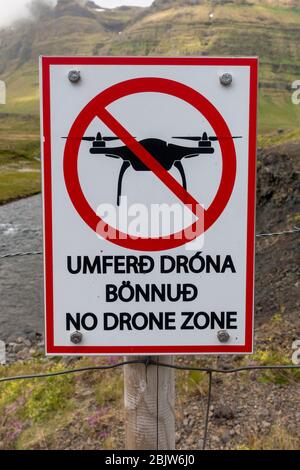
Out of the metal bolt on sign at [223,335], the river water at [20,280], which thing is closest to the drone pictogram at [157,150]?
the metal bolt on sign at [223,335]

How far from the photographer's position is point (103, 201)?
6.17 feet

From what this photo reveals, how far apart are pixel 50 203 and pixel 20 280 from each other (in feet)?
47.2

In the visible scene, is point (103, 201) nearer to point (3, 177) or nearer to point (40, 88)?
point (40, 88)

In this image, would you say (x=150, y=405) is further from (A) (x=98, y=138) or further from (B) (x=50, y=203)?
(A) (x=98, y=138)

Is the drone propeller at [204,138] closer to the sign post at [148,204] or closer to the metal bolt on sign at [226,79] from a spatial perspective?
the sign post at [148,204]

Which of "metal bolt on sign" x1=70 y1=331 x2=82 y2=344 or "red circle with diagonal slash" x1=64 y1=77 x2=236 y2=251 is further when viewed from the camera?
"metal bolt on sign" x1=70 y1=331 x2=82 y2=344

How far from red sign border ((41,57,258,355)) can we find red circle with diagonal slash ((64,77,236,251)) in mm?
77

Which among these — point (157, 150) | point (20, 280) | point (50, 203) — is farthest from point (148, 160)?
point (20, 280)

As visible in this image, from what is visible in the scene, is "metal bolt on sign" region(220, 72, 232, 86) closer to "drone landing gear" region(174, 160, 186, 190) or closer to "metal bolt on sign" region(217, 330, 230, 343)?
"drone landing gear" region(174, 160, 186, 190)

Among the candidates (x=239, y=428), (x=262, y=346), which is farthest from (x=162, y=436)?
(x=262, y=346)

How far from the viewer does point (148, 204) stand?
187cm

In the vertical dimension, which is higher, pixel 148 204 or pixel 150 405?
pixel 148 204

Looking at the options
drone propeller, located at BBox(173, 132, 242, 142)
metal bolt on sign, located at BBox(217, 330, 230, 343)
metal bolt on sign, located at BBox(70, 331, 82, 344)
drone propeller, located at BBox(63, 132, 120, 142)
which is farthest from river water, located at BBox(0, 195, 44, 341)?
drone propeller, located at BBox(173, 132, 242, 142)

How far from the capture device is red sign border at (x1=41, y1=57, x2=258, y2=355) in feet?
6.12
